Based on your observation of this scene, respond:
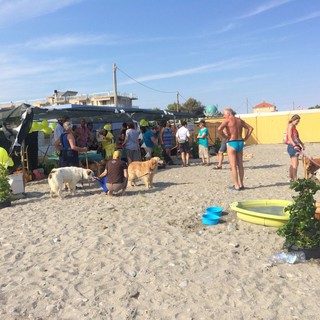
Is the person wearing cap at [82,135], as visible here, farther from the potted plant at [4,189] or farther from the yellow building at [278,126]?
the yellow building at [278,126]

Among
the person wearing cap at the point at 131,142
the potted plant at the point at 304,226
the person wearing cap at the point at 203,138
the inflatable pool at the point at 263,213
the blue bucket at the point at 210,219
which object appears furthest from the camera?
the person wearing cap at the point at 203,138

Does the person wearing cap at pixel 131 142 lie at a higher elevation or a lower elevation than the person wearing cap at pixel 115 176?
higher

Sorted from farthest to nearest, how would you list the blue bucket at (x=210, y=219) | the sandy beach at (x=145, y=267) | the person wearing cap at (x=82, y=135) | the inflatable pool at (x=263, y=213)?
the person wearing cap at (x=82, y=135) → the blue bucket at (x=210, y=219) → the inflatable pool at (x=263, y=213) → the sandy beach at (x=145, y=267)

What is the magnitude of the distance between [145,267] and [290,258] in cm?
166

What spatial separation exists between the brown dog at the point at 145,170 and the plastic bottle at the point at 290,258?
509cm

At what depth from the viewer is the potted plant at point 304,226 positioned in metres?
4.23

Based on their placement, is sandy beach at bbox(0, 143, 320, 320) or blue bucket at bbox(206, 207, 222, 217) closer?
sandy beach at bbox(0, 143, 320, 320)

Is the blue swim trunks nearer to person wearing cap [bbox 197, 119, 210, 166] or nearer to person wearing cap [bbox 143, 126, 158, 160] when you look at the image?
person wearing cap [bbox 197, 119, 210, 166]

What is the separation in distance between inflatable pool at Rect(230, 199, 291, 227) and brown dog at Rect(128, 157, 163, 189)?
335 cm

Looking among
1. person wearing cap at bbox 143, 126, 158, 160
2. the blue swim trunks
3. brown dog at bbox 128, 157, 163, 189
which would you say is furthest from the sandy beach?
person wearing cap at bbox 143, 126, 158, 160

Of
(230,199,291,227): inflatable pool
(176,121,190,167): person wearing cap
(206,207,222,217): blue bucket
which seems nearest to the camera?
(230,199,291,227): inflatable pool

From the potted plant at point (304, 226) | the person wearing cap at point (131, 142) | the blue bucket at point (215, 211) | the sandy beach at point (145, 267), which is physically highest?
the person wearing cap at point (131, 142)

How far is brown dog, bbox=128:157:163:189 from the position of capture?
9117 millimetres

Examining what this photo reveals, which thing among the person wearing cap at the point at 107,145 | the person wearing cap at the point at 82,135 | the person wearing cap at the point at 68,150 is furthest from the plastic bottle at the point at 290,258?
the person wearing cap at the point at 107,145
